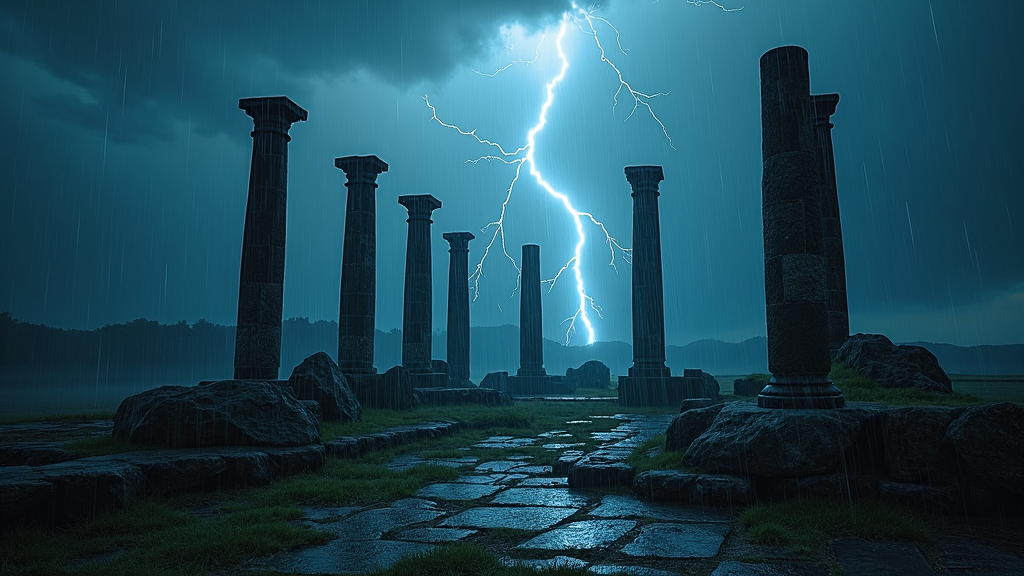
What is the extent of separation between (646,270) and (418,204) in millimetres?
7757

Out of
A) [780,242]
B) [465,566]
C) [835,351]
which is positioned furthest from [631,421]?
[465,566]

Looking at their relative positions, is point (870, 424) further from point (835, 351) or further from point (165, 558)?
point (835, 351)

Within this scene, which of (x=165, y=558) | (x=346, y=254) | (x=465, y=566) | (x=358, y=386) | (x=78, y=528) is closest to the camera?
(x=465, y=566)

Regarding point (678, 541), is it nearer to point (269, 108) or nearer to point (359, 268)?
point (269, 108)

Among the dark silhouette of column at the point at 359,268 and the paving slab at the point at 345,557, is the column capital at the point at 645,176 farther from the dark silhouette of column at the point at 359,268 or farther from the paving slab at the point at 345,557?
the paving slab at the point at 345,557

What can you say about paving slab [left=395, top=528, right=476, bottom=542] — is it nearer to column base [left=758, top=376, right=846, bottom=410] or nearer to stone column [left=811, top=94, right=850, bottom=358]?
column base [left=758, top=376, right=846, bottom=410]

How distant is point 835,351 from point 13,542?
38.5ft

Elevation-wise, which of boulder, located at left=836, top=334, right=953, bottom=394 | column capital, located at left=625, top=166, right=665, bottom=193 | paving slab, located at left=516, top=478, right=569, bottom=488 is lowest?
paving slab, located at left=516, top=478, right=569, bottom=488

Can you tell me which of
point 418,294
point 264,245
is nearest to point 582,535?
point 264,245

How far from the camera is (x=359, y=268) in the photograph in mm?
15461

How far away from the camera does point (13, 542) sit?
374cm

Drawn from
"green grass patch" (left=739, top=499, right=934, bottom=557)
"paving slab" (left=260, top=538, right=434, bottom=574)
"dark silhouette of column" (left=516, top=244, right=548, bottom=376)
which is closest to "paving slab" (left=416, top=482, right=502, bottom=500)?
"paving slab" (left=260, top=538, right=434, bottom=574)

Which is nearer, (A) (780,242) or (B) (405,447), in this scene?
(A) (780,242)

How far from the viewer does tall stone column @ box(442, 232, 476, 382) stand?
2448 centimetres
